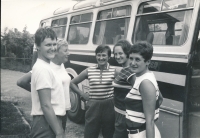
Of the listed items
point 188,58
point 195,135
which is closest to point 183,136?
point 195,135

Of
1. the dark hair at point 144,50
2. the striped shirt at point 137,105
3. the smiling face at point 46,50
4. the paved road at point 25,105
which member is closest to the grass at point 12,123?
the paved road at point 25,105

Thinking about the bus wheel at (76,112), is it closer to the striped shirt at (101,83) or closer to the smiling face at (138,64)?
the striped shirt at (101,83)

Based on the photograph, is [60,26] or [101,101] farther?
[60,26]

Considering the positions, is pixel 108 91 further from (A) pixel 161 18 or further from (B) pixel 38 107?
(A) pixel 161 18

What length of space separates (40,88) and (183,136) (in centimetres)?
203

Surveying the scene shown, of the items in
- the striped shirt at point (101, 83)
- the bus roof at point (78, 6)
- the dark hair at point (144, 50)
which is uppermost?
the bus roof at point (78, 6)

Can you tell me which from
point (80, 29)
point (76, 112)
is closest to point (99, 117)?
point (76, 112)

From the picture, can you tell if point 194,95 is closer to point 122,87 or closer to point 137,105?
point 122,87

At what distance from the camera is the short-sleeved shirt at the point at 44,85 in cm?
161

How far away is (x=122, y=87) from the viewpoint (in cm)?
232

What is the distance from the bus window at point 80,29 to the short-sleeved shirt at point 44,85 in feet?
10.7

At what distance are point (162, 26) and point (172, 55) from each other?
25.5 inches

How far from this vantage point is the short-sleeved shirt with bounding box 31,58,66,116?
5.29 ft

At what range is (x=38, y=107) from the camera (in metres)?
1.69
